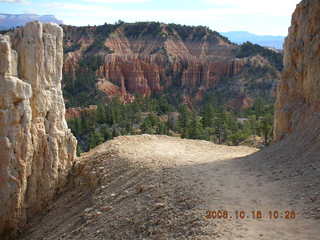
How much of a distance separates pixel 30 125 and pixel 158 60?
86.2 m

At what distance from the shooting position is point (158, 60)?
101m

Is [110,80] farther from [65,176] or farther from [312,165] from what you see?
[312,165]

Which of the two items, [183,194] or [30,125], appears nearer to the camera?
[183,194]

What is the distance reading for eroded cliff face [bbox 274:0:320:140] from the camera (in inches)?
644

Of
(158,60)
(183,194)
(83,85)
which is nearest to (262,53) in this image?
(158,60)

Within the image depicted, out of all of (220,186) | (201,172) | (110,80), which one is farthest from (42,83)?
(110,80)

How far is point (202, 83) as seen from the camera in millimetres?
97000

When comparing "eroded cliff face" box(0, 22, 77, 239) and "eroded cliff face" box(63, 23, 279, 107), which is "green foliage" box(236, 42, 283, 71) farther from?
"eroded cliff face" box(0, 22, 77, 239)

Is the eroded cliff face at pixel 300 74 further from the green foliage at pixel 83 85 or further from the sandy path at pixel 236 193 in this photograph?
the green foliage at pixel 83 85

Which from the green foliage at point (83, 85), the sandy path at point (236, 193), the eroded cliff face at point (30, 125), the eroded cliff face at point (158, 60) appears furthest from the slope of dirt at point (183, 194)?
the eroded cliff face at point (158, 60)

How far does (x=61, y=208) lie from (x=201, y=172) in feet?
20.6

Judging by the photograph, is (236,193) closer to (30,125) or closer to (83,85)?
(30,125)

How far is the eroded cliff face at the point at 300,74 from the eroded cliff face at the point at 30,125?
383 inches

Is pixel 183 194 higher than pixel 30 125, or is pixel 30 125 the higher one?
pixel 30 125
